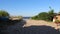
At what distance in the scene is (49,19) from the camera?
1767 inches

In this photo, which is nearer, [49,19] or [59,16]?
[59,16]

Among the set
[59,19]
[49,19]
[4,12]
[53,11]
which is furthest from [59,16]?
[4,12]

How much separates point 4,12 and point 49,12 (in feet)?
55.2

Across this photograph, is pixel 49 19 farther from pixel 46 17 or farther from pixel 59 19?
pixel 59 19

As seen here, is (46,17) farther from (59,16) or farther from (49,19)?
(59,16)

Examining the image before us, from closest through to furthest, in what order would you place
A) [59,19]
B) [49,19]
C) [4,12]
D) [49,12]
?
[59,19]
[49,19]
[49,12]
[4,12]

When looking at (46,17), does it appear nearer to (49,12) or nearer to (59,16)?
(49,12)

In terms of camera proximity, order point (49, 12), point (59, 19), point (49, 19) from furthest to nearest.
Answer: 1. point (49, 12)
2. point (49, 19)
3. point (59, 19)

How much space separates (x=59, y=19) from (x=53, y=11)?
29.0 feet

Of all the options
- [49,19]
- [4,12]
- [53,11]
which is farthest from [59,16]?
[4,12]

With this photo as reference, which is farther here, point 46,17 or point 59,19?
point 46,17

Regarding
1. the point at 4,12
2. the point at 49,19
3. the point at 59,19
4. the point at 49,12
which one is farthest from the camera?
the point at 4,12

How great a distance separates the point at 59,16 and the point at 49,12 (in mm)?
8092

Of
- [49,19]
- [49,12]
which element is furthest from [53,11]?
[49,19]
